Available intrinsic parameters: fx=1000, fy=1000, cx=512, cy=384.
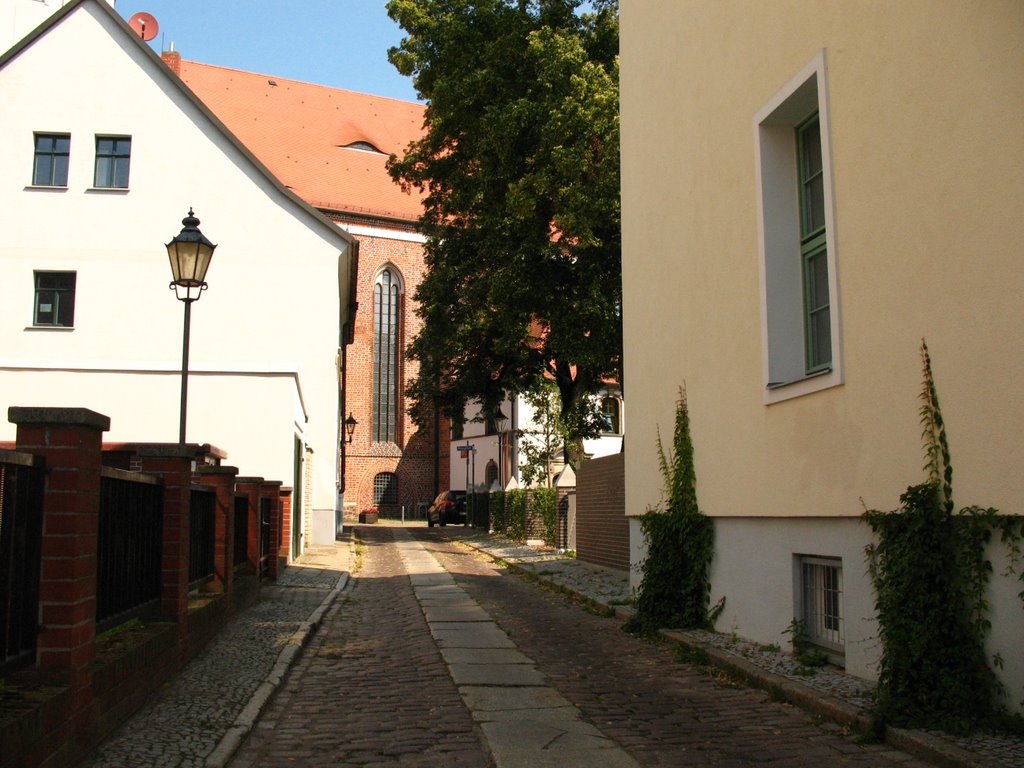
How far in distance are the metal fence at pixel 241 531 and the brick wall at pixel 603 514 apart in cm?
601

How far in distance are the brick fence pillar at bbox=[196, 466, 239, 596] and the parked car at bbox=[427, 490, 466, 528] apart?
33734mm

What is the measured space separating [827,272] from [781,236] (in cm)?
65

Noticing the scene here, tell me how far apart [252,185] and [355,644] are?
52.7 ft

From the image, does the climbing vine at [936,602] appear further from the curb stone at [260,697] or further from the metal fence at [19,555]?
the metal fence at [19,555]

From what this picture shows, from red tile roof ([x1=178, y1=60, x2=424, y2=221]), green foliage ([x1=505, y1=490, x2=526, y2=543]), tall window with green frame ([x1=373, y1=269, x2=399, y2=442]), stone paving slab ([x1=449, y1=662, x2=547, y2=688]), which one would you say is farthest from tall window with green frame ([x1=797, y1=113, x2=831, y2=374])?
tall window with green frame ([x1=373, y1=269, x2=399, y2=442])

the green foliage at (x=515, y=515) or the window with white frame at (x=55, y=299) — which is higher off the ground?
the window with white frame at (x=55, y=299)

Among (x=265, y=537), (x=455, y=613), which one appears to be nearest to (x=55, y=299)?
(x=265, y=537)

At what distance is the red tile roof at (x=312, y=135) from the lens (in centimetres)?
5191

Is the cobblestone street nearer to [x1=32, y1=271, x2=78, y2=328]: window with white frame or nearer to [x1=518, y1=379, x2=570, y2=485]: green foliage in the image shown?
[x1=32, y1=271, x2=78, y2=328]: window with white frame

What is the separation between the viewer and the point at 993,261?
18.1 ft

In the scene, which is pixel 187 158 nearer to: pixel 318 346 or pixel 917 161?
pixel 318 346

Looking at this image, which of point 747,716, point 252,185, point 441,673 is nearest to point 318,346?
point 252,185

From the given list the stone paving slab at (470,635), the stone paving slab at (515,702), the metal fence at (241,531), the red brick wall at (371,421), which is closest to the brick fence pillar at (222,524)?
the metal fence at (241,531)

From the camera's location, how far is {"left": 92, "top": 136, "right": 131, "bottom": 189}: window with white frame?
22438mm
